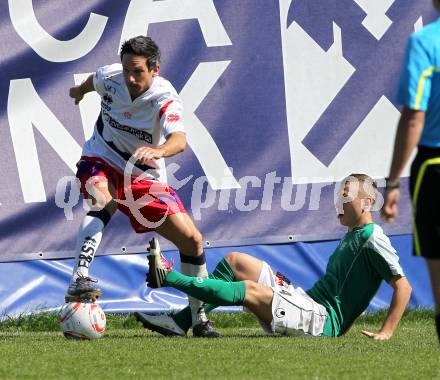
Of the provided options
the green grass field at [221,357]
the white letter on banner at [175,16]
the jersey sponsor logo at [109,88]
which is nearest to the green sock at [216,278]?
the green grass field at [221,357]

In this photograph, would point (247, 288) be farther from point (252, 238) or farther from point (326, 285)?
point (252, 238)

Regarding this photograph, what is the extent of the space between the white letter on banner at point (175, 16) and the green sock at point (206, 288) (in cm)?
269

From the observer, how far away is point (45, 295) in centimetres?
803

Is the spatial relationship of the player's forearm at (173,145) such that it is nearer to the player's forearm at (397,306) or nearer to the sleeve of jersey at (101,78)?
the sleeve of jersey at (101,78)

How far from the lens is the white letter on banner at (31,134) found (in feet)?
26.7

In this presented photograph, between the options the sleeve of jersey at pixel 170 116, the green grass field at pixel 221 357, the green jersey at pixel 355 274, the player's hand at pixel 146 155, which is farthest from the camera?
the sleeve of jersey at pixel 170 116

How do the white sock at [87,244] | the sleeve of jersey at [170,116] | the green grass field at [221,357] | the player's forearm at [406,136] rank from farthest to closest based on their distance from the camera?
the sleeve of jersey at [170,116]
the white sock at [87,244]
the green grass field at [221,357]
the player's forearm at [406,136]

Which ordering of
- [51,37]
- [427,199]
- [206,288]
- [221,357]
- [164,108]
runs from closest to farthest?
1. [427,199]
2. [221,357]
3. [206,288]
4. [164,108]
5. [51,37]

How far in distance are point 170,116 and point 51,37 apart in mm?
2009

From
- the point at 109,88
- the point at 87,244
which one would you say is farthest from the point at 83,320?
→ the point at 109,88

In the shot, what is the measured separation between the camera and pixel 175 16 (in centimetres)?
823

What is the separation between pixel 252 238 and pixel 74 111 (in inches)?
63.7

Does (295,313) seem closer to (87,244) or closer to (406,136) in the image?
(87,244)

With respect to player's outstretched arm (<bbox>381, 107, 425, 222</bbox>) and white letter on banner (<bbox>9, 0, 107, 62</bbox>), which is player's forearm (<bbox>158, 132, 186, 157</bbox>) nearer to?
white letter on banner (<bbox>9, 0, 107, 62</bbox>)
